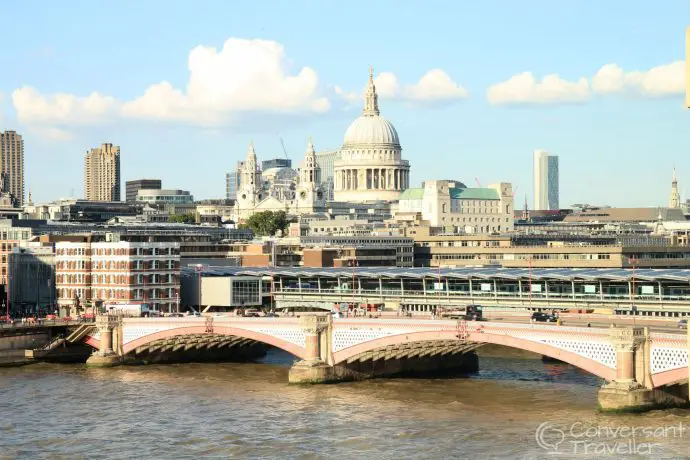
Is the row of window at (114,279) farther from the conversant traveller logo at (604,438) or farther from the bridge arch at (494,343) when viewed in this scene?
the conversant traveller logo at (604,438)

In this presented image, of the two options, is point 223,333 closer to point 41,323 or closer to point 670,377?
point 41,323

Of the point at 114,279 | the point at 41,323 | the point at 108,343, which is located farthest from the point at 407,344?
the point at 114,279

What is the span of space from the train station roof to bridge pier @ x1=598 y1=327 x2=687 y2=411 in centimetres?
2913

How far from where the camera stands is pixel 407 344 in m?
79.7

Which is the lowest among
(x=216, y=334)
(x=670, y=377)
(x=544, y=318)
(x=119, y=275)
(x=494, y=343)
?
(x=670, y=377)

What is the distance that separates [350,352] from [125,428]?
1765cm

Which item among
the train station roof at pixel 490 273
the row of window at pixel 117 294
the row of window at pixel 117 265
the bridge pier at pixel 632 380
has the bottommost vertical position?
the bridge pier at pixel 632 380

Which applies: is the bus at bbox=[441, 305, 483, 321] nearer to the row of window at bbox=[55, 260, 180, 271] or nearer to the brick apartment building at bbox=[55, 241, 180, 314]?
the brick apartment building at bbox=[55, 241, 180, 314]

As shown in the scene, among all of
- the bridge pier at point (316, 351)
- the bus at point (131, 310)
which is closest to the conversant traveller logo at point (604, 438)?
the bridge pier at point (316, 351)

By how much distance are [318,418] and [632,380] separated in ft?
49.4

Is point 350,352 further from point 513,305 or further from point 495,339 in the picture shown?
point 513,305

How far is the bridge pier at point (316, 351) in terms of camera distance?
3147 inches

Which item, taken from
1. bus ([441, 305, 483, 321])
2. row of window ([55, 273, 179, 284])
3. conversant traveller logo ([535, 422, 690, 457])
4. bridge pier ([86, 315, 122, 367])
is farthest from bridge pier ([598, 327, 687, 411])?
row of window ([55, 273, 179, 284])

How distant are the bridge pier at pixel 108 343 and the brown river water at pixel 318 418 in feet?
9.88
